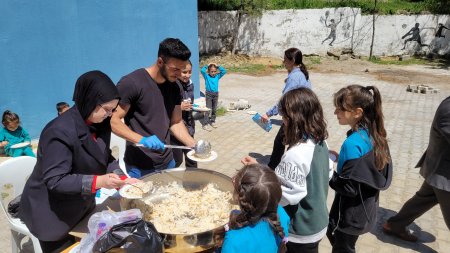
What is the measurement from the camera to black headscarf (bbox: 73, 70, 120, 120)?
1896 millimetres

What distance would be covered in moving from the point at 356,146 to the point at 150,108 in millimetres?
1504

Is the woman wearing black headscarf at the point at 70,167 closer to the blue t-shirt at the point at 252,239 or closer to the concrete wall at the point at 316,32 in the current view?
the blue t-shirt at the point at 252,239

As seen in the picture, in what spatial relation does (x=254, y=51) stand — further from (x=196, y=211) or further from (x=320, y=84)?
(x=196, y=211)

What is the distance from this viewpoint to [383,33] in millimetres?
17344

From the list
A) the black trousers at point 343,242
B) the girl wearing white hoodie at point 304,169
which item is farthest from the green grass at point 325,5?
the girl wearing white hoodie at point 304,169

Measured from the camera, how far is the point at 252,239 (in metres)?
1.58

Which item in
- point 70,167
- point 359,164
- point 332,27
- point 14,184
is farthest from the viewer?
point 332,27

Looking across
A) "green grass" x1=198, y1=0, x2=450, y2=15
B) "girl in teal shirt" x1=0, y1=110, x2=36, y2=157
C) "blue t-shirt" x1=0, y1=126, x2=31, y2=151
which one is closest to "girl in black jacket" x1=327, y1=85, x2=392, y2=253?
"girl in teal shirt" x1=0, y1=110, x2=36, y2=157

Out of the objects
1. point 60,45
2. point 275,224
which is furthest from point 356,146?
point 60,45

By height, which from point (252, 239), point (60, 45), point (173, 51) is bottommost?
point (252, 239)

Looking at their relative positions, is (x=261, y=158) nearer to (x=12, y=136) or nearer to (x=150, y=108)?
(x=150, y=108)

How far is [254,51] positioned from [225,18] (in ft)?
7.11

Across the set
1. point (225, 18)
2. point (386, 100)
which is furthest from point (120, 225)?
point (225, 18)

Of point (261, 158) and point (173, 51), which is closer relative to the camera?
point (173, 51)
